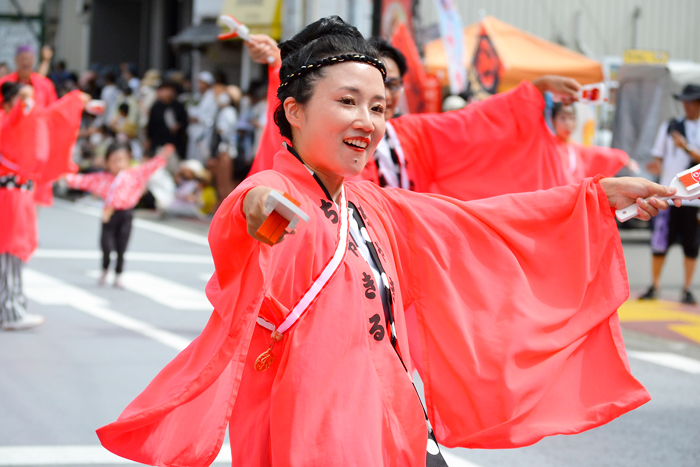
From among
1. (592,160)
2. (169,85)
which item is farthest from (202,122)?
(592,160)

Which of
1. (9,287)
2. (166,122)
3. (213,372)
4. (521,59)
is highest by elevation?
(521,59)

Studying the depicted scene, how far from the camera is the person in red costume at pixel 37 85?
22.3ft

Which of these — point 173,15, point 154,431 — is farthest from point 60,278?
point 173,15

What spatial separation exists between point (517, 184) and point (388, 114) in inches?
27.5

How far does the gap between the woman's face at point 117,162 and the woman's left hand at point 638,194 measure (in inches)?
286

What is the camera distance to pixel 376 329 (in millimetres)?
2225

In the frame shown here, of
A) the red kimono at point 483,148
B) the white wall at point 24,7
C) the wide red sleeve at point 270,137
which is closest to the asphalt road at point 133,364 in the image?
the red kimono at point 483,148

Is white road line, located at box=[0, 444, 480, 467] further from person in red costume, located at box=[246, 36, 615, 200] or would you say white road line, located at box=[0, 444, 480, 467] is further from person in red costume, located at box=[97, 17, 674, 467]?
person in red costume, located at box=[97, 17, 674, 467]

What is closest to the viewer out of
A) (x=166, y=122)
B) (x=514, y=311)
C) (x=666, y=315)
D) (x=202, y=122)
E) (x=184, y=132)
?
(x=514, y=311)

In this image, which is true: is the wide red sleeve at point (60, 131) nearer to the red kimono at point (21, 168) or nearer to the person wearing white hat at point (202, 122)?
the red kimono at point (21, 168)

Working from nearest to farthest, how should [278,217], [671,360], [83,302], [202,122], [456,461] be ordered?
[278,217] → [456,461] → [671,360] → [83,302] → [202,122]

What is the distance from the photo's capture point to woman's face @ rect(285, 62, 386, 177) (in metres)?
2.18

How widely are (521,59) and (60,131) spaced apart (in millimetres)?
9759

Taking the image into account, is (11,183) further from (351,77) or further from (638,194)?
(638,194)
